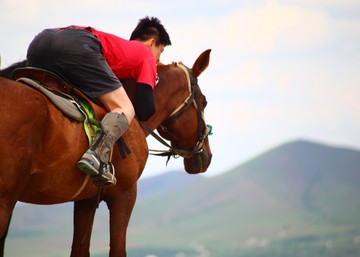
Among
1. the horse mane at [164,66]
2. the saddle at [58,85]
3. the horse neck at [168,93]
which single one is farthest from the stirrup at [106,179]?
the horse mane at [164,66]

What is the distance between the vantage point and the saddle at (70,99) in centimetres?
646

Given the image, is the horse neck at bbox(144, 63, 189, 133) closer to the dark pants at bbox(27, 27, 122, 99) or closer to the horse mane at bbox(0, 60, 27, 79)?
the dark pants at bbox(27, 27, 122, 99)

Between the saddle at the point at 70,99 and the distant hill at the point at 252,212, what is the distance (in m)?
10.4

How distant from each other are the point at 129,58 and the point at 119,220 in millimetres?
1287

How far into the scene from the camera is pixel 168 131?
26.8 feet

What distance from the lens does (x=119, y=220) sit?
7.34 m

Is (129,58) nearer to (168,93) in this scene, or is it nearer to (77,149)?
(168,93)

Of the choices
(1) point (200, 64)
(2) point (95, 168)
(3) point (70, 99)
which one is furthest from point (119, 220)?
(1) point (200, 64)

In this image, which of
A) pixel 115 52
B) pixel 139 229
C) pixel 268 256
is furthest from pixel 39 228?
pixel 115 52

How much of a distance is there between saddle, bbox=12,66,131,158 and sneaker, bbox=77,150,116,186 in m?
0.18

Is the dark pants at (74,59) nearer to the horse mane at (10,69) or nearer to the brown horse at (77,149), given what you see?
the horse mane at (10,69)

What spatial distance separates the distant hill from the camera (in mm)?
18969

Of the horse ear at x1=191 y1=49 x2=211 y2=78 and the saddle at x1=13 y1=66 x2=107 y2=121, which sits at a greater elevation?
the horse ear at x1=191 y1=49 x2=211 y2=78

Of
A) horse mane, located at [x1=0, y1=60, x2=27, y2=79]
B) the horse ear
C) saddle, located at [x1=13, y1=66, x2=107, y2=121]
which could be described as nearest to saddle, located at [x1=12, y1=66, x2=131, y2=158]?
saddle, located at [x1=13, y1=66, x2=107, y2=121]
